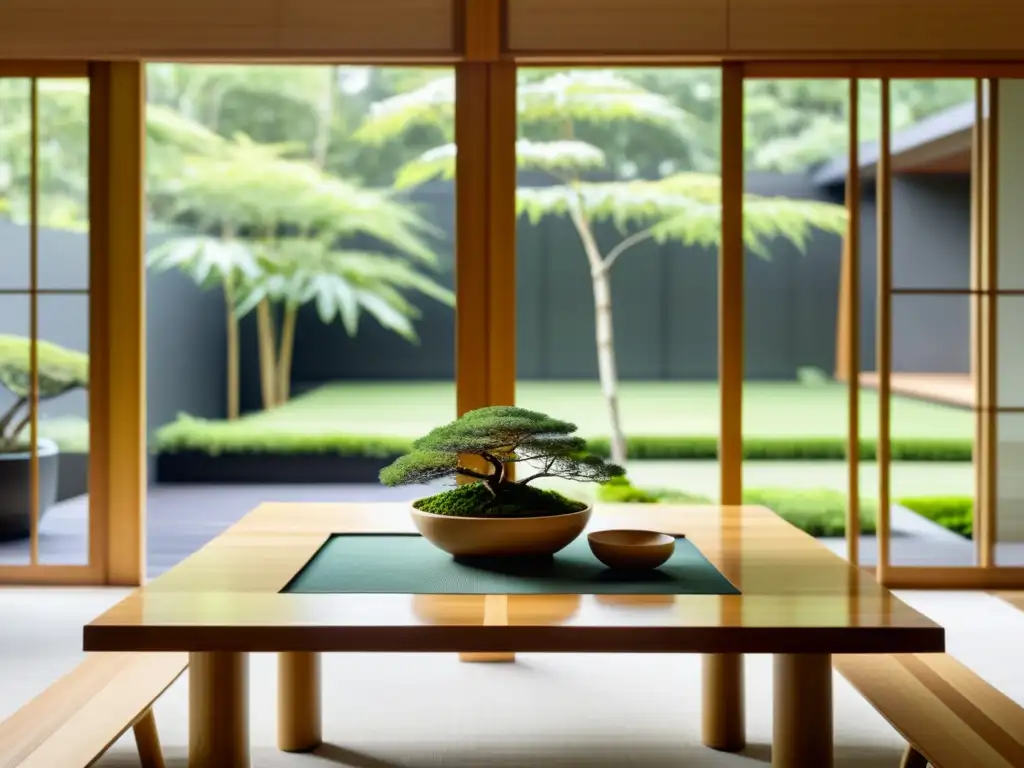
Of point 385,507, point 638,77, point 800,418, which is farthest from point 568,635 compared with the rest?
point 638,77

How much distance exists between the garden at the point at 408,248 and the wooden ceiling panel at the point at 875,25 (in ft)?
3.02

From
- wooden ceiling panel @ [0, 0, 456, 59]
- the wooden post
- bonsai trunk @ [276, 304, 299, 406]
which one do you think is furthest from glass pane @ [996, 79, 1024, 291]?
bonsai trunk @ [276, 304, 299, 406]

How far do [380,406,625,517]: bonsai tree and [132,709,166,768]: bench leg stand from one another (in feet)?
2.76

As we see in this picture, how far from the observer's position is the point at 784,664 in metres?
1.93

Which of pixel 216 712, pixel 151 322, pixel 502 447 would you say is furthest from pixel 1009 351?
pixel 151 322

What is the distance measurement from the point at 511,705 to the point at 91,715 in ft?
4.11

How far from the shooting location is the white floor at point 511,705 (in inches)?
98.4

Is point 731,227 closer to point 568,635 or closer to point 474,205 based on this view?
point 474,205

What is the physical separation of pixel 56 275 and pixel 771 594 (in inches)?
129

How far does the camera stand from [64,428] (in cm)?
412

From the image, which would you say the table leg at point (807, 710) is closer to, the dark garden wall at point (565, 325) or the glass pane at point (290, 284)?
the dark garden wall at point (565, 325)

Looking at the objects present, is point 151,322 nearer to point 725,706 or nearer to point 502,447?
point 725,706

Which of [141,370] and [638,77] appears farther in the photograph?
[638,77]

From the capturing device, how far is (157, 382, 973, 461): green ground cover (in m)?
7.76
